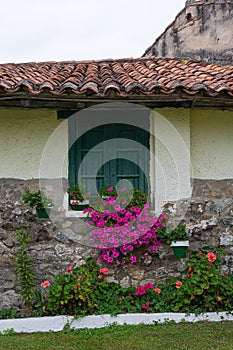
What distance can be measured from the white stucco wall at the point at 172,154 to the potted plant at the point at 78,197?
957 mm

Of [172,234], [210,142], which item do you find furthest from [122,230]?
[210,142]

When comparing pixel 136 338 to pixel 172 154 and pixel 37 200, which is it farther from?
pixel 172 154

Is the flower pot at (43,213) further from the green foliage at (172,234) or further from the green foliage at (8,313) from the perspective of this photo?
the green foliage at (172,234)

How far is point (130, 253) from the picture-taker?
534 cm

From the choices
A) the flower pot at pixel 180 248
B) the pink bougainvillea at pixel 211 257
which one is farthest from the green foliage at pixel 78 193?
the pink bougainvillea at pixel 211 257

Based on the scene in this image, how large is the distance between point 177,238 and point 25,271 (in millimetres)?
1977

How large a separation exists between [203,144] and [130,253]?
5.86 ft

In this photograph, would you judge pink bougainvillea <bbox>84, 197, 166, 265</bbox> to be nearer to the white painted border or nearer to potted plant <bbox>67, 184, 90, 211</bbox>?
potted plant <bbox>67, 184, 90, 211</bbox>

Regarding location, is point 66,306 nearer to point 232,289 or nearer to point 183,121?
point 232,289

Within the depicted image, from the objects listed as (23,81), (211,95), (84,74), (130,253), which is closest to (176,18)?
(84,74)

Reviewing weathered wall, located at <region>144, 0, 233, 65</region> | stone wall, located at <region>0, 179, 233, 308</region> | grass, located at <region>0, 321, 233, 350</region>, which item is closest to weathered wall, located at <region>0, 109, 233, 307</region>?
stone wall, located at <region>0, 179, 233, 308</region>

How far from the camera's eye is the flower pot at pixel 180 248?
5.30 metres

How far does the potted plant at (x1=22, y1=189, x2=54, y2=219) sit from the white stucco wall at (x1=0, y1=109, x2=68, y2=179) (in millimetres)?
302

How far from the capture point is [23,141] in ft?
18.1
